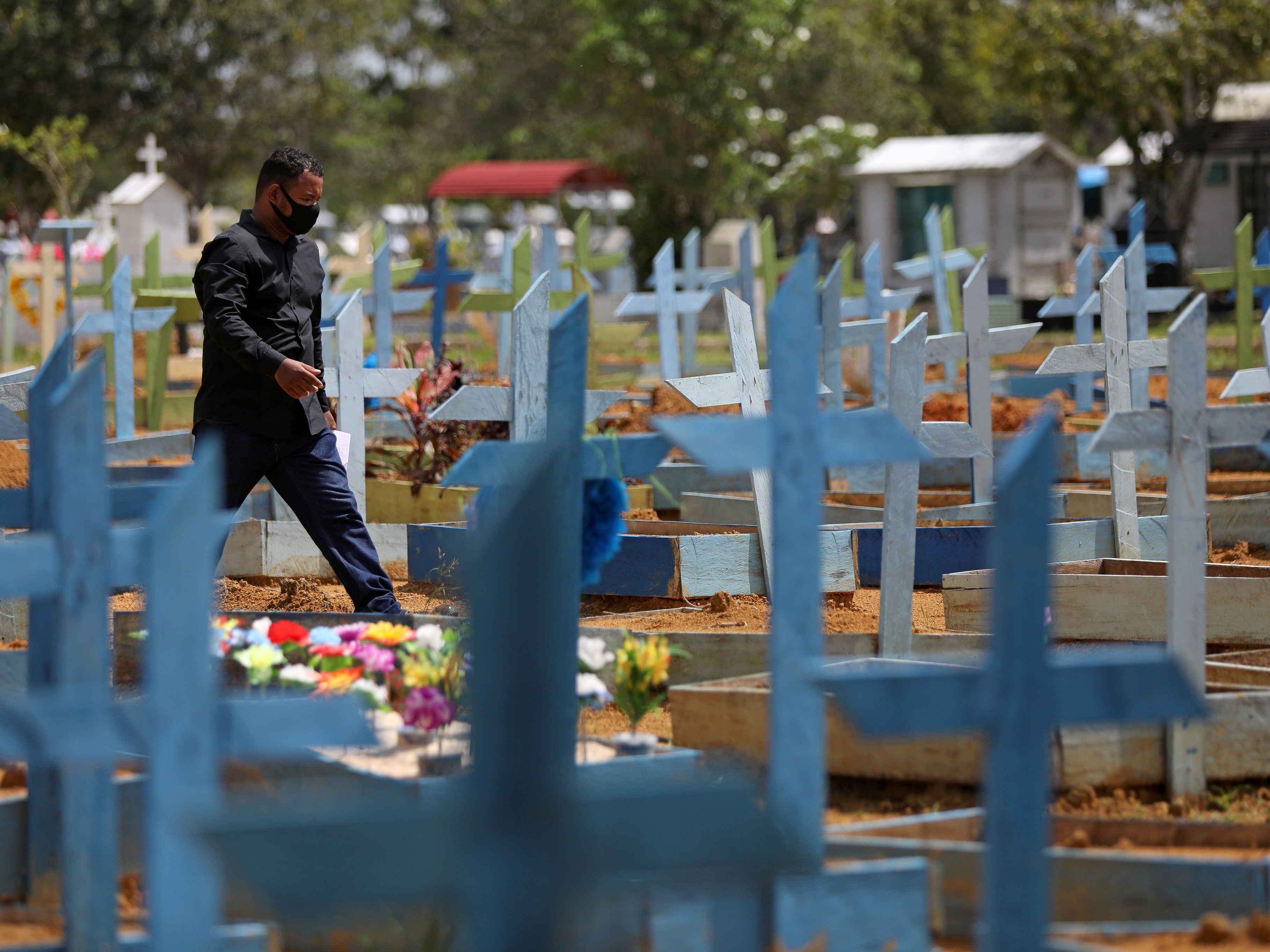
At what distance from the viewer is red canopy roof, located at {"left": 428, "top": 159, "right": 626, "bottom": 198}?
130 ft

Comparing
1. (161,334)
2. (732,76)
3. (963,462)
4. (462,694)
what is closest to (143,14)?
(732,76)

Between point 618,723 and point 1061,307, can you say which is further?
→ point 1061,307

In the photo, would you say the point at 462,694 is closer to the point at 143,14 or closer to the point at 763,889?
the point at 763,889

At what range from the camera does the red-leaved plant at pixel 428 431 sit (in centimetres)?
838

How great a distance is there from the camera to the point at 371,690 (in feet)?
14.1

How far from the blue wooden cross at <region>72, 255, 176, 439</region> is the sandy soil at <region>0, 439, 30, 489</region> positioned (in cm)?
100

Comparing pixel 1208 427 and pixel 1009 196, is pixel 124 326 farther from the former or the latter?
pixel 1009 196

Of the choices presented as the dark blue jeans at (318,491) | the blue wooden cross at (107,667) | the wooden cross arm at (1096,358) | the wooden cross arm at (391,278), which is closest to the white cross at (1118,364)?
the wooden cross arm at (1096,358)

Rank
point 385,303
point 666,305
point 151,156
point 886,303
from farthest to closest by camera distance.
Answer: point 151,156, point 666,305, point 886,303, point 385,303

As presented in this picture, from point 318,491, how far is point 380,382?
3.87ft

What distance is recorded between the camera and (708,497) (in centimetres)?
764

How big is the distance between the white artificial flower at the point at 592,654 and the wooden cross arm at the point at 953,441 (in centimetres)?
150

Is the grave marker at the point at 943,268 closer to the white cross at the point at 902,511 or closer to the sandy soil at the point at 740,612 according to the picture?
the sandy soil at the point at 740,612

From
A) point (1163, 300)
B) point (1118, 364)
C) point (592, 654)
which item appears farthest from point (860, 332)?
point (592, 654)
